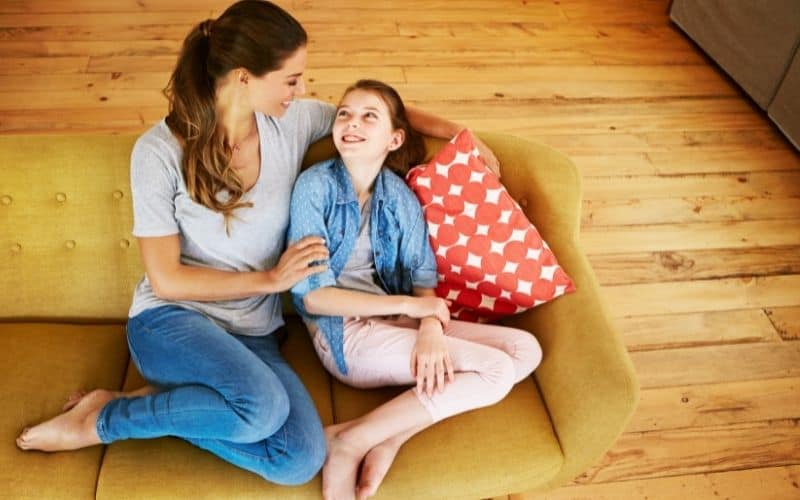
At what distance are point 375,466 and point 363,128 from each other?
741mm

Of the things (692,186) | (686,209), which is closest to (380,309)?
(686,209)

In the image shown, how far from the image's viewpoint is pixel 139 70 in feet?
10.4

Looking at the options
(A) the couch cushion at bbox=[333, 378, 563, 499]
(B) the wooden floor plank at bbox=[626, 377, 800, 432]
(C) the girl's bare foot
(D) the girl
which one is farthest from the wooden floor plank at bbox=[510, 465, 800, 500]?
(C) the girl's bare foot

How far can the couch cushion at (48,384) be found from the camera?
137 centimetres

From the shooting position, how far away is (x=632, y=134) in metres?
3.10

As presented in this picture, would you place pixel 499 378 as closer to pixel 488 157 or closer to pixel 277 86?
pixel 488 157

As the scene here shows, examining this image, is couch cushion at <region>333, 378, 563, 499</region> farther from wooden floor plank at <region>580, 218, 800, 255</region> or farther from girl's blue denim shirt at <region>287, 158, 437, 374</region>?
wooden floor plank at <region>580, 218, 800, 255</region>

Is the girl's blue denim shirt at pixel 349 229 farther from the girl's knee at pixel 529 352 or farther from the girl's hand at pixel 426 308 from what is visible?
the girl's knee at pixel 529 352

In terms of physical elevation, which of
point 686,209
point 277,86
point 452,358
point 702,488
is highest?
point 277,86

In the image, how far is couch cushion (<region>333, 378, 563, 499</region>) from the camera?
1433 millimetres

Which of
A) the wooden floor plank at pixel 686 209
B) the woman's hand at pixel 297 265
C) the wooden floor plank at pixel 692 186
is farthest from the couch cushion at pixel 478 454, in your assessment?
the wooden floor plank at pixel 692 186

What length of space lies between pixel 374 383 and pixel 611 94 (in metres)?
2.32

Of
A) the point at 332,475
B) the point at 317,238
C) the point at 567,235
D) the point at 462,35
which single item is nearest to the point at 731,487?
the point at 567,235

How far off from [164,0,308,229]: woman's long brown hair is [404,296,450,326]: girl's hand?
46cm
